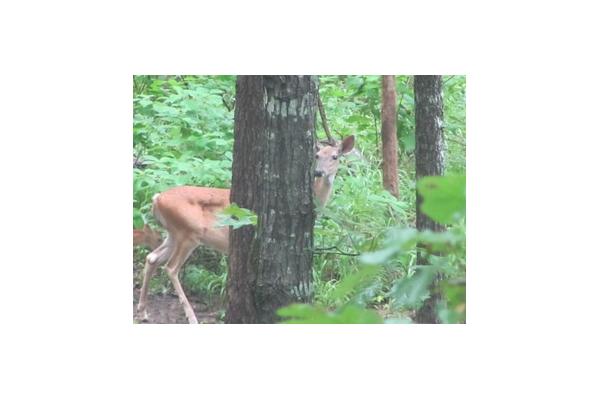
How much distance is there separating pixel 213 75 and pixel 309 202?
66 cm

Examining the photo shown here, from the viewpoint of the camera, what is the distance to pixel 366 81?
3863 millimetres

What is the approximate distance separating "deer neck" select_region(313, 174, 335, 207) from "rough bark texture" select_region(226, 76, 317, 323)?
4.6 inches

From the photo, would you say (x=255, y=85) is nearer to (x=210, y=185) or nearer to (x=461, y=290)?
(x=210, y=185)

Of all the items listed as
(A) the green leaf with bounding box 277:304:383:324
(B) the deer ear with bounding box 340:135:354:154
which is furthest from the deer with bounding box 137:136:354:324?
(A) the green leaf with bounding box 277:304:383:324

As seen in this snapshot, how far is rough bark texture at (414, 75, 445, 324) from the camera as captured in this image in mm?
3959

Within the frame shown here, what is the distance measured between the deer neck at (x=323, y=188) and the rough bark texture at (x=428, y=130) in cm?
38

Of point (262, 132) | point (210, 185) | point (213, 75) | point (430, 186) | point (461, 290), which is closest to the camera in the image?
point (430, 186)

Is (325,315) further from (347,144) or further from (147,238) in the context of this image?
(147,238)

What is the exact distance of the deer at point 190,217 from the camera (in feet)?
13.4

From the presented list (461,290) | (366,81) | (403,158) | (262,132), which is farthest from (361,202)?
(461,290)

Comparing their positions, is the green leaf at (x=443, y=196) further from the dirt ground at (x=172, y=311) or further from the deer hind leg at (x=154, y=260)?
the deer hind leg at (x=154, y=260)

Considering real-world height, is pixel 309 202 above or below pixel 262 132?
below

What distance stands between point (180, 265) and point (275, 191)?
1033 millimetres

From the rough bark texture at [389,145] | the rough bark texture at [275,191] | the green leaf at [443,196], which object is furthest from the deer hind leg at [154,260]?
the green leaf at [443,196]
